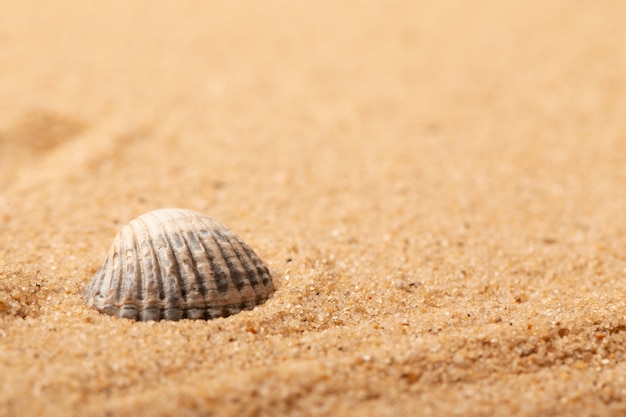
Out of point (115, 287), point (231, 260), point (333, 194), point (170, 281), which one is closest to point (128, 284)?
point (115, 287)

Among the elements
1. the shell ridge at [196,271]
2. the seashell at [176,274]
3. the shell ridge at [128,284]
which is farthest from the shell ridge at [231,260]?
the shell ridge at [128,284]

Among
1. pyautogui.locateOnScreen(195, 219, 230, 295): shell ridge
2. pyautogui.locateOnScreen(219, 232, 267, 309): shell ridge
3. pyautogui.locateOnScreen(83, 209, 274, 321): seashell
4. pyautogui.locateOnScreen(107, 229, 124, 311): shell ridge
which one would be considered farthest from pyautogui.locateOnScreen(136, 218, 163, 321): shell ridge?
pyautogui.locateOnScreen(219, 232, 267, 309): shell ridge

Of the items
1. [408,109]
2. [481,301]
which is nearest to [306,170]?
[408,109]

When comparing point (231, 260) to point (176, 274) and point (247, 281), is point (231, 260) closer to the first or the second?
point (247, 281)

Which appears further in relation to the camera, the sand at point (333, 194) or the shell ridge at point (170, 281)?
the shell ridge at point (170, 281)

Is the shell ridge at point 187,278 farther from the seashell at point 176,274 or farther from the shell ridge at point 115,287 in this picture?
the shell ridge at point 115,287

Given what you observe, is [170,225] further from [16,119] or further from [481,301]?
[16,119]

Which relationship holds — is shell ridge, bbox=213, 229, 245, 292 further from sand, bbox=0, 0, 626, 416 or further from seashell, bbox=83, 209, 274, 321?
sand, bbox=0, 0, 626, 416
